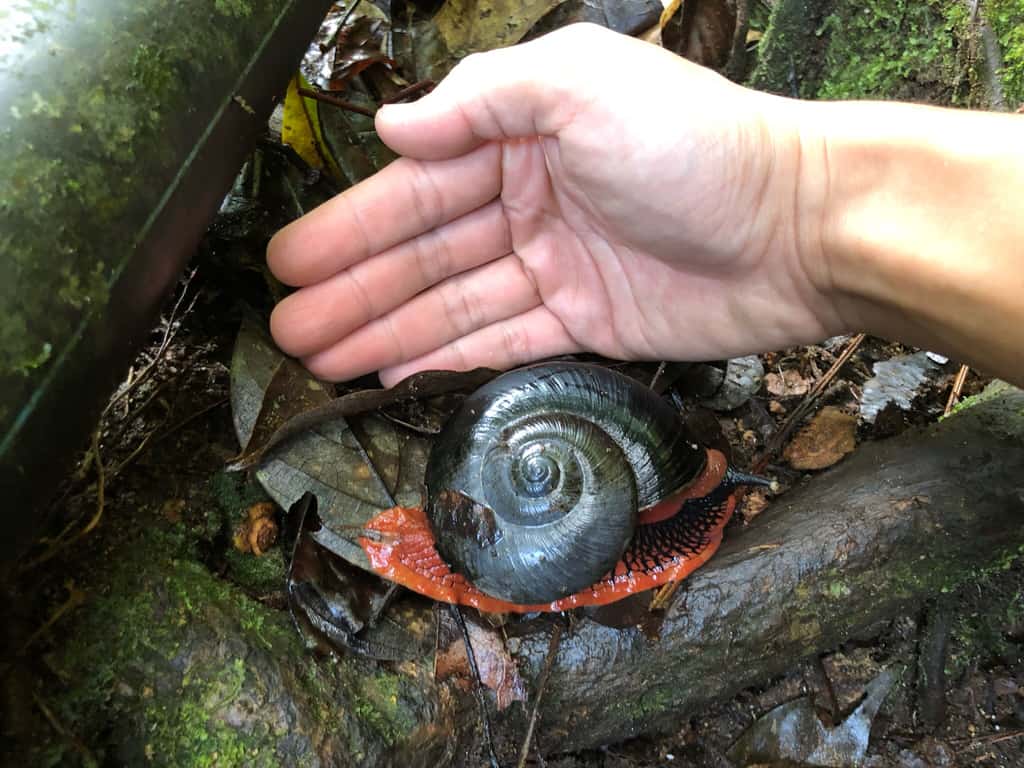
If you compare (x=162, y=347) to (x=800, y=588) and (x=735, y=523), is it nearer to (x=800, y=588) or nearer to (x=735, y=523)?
(x=735, y=523)

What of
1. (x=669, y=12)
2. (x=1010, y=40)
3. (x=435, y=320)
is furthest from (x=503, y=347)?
(x=1010, y=40)

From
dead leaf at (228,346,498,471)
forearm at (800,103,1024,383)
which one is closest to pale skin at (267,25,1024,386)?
A: forearm at (800,103,1024,383)

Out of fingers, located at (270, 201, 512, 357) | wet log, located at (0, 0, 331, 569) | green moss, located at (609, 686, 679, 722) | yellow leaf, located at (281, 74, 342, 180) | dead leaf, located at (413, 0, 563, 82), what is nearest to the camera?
wet log, located at (0, 0, 331, 569)

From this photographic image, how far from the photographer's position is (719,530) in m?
2.05

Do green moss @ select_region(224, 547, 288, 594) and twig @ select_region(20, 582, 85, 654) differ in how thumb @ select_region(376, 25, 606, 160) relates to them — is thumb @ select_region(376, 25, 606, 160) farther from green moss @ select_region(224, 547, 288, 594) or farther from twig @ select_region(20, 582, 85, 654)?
twig @ select_region(20, 582, 85, 654)

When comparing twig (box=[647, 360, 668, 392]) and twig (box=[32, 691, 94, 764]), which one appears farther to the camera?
twig (box=[647, 360, 668, 392])

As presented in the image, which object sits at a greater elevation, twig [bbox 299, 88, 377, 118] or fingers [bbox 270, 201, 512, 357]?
twig [bbox 299, 88, 377, 118]

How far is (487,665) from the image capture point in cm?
181

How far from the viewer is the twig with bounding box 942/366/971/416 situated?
7.47 feet

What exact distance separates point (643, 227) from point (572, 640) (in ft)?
3.59

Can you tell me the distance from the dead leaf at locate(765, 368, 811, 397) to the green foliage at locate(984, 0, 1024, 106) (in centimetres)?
105

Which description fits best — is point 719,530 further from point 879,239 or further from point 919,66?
point 919,66

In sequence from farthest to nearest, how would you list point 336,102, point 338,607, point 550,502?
point 336,102
point 550,502
point 338,607

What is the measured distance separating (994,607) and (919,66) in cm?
174
